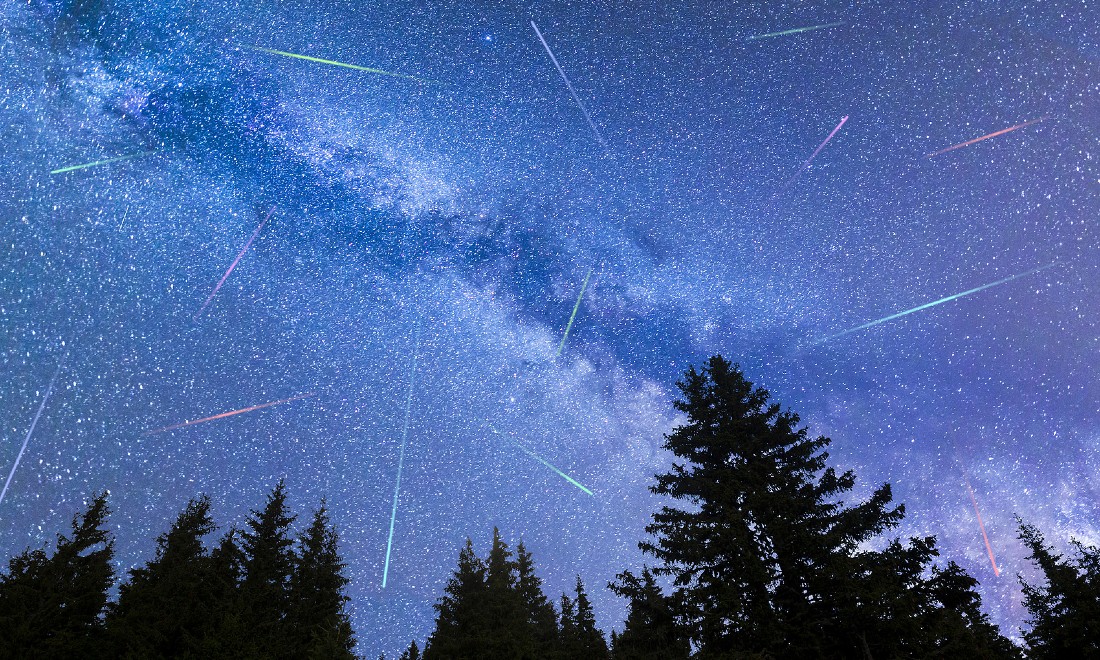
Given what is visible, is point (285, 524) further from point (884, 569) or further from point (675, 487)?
point (884, 569)

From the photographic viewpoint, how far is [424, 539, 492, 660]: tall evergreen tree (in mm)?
20422

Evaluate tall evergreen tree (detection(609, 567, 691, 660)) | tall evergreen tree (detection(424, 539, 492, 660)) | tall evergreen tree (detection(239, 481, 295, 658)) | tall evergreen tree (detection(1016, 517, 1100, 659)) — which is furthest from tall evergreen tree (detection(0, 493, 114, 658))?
tall evergreen tree (detection(1016, 517, 1100, 659))

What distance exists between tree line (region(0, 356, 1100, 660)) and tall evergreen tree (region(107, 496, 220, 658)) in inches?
3.2

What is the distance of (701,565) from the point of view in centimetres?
1396

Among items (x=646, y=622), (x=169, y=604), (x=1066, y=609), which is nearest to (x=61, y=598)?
(x=169, y=604)

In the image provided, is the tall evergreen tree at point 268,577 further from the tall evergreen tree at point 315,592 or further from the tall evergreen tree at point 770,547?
the tall evergreen tree at point 770,547

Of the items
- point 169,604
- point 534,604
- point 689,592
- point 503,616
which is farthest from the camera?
point 534,604

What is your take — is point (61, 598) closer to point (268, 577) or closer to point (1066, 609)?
point (268, 577)

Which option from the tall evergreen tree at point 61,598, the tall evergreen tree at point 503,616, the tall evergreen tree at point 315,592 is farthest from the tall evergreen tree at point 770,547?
the tall evergreen tree at point 61,598

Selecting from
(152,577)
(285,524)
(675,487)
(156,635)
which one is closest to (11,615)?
(152,577)

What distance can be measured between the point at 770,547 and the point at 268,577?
21.4 m

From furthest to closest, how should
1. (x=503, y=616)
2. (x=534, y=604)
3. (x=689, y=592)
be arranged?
(x=534, y=604), (x=503, y=616), (x=689, y=592)

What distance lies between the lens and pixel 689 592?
10719mm

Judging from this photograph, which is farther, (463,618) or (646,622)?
(463,618)
